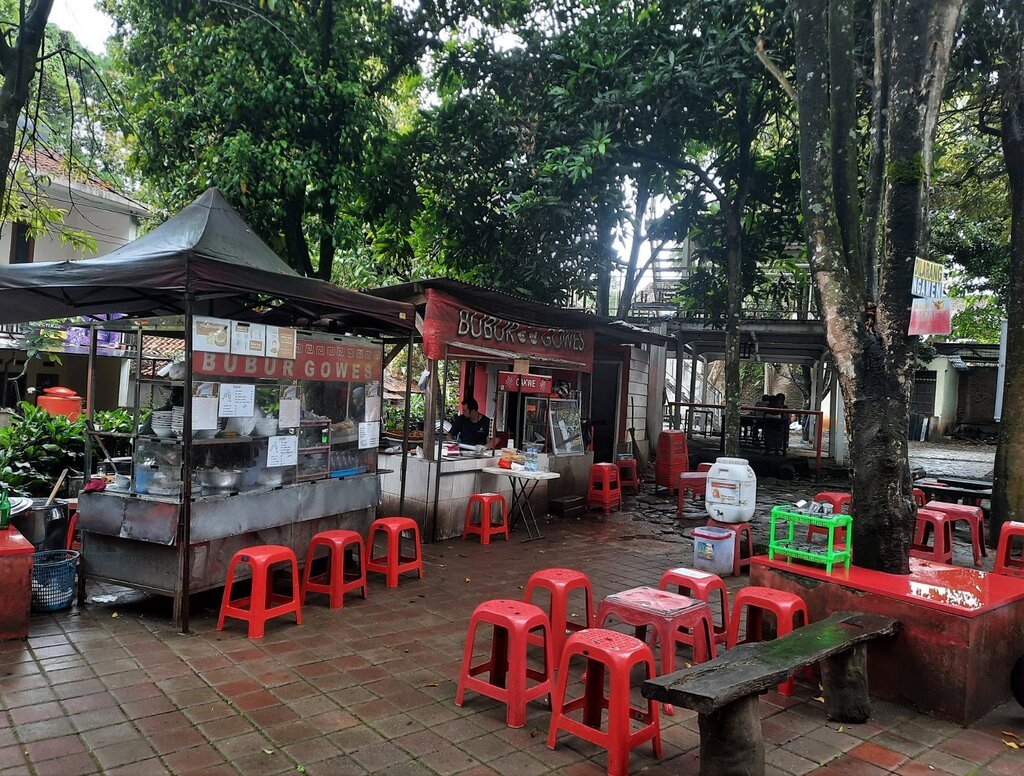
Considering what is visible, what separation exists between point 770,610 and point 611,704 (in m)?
1.82

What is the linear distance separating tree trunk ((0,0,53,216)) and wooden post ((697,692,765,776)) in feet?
20.9

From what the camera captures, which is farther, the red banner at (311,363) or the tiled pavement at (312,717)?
the red banner at (311,363)

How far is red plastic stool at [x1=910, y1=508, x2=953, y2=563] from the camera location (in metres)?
7.34

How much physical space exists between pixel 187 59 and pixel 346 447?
20.4 feet

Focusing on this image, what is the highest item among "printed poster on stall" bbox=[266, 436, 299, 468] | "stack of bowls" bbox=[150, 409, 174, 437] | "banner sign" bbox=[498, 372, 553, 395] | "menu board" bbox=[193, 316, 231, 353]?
"menu board" bbox=[193, 316, 231, 353]

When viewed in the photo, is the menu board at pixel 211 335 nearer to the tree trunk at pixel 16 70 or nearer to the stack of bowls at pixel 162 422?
the stack of bowls at pixel 162 422

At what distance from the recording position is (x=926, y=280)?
481cm

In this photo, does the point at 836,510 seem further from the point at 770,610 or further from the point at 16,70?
the point at 16,70

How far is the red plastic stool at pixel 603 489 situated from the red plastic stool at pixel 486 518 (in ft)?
7.46

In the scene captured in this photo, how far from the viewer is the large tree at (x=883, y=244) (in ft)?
15.6

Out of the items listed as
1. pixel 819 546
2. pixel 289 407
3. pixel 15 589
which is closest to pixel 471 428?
pixel 289 407

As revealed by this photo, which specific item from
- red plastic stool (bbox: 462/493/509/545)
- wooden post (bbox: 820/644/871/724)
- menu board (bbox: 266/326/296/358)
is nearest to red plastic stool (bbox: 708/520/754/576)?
red plastic stool (bbox: 462/493/509/545)

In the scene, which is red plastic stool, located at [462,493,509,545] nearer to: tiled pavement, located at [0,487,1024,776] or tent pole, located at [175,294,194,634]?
tiled pavement, located at [0,487,1024,776]

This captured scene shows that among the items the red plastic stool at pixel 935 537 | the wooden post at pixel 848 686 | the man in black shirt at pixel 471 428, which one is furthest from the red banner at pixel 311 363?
the red plastic stool at pixel 935 537
